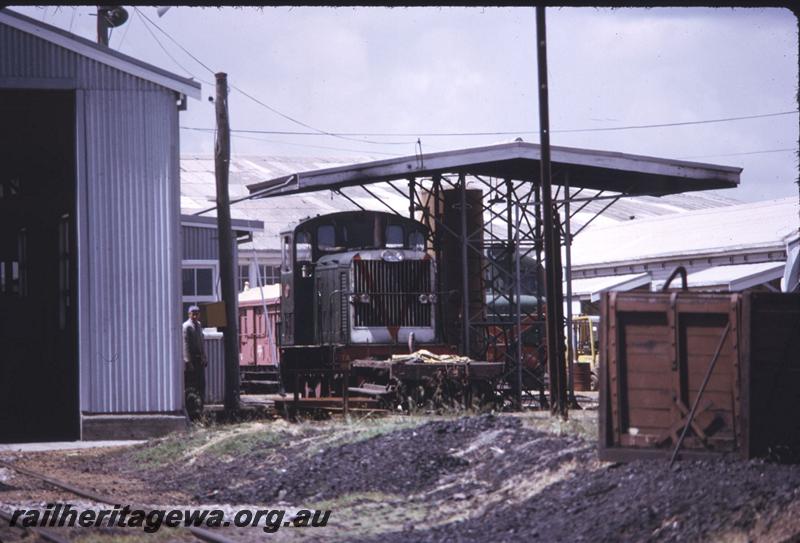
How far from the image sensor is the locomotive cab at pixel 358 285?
22.6m

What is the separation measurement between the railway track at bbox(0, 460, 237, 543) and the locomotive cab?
7912 millimetres

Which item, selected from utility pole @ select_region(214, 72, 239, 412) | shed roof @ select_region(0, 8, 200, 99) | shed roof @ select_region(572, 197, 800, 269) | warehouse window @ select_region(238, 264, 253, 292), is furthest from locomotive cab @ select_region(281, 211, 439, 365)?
warehouse window @ select_region(238, 264, 253, 292)

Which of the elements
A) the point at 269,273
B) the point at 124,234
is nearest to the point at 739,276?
the point at 124,234

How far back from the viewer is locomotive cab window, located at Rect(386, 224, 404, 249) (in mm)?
23812

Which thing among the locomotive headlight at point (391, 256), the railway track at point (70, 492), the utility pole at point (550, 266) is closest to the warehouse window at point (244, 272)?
the locomotive headlight at point (391, 256)

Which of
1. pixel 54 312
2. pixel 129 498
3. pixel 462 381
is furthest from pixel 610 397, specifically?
pixel 54 312

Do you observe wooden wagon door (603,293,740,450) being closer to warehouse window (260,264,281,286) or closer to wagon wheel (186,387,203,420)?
wagon wheel (186,387,203,420)

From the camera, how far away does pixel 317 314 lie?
2411 cm

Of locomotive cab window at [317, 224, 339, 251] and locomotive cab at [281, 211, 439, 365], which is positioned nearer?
locomotive cab at [281, 211, 439, 365]

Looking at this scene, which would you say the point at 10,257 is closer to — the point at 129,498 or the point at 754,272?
the point at 129,498

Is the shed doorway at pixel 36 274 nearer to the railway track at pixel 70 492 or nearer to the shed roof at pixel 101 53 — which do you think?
the shed roof at pixel 101 53

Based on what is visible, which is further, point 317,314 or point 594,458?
point 317,314

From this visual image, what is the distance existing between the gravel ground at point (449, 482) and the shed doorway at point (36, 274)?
158 inches

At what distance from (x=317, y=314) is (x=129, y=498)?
11.3m
